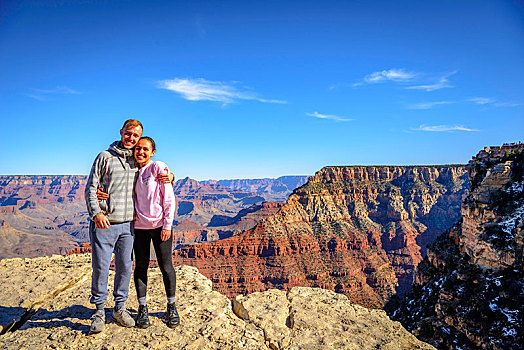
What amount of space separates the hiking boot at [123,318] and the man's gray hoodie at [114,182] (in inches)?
60.0

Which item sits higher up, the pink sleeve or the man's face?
the man's face

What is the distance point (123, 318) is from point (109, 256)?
41.3 inches

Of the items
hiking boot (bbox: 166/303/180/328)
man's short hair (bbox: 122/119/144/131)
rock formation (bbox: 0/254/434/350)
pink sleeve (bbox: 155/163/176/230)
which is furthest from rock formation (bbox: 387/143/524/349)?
man's short hair (bbox: 122/119/144/131)

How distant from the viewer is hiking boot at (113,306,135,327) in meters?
4.79

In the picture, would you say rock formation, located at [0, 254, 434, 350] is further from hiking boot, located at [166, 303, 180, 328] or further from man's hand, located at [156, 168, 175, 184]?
man's hand, located at [156, 168, 175, 184]

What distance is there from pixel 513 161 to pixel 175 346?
1238 inches

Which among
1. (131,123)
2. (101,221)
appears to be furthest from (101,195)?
(131,123)

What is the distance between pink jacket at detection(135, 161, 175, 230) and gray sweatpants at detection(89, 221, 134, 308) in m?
0.29

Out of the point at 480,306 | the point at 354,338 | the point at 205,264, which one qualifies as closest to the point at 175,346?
the point at 354,338

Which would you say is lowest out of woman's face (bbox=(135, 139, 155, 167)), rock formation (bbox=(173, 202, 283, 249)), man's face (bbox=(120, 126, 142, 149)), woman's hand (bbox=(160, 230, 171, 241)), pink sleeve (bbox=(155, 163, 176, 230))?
rock formation (bbox=(173, 202, 283, 249))

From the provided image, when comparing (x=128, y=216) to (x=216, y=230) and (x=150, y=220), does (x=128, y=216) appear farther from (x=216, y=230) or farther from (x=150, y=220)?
(x=216, y=230)

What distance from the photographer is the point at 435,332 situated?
755 inches

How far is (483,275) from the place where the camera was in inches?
804

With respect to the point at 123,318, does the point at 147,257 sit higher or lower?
higher
